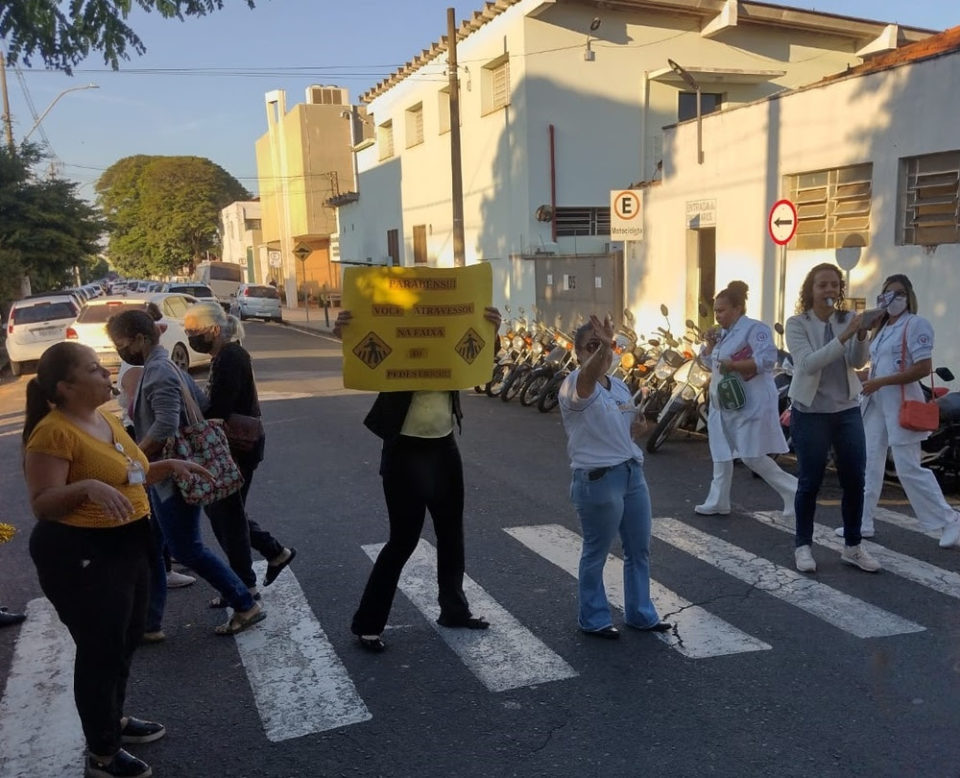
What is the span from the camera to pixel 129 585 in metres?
3.24

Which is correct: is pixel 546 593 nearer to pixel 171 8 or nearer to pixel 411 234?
pixel 171 8

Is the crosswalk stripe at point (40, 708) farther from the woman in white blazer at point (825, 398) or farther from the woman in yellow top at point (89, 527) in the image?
the woman in white blazer at point (825, 398)

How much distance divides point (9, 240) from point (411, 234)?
1278 centimetres

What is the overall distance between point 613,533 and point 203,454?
2213 mm

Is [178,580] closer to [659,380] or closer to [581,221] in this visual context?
[659,380]

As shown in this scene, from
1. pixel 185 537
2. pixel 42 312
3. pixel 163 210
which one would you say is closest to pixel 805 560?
pixel 185 537

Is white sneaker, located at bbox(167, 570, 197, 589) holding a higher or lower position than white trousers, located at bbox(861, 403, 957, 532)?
lower

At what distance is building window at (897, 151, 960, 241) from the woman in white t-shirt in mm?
7868

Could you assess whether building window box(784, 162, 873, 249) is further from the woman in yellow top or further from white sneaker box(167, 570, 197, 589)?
the woman in yellow top

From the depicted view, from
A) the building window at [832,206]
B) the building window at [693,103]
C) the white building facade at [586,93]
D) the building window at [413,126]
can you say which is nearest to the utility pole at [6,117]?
the building window at [413,126]

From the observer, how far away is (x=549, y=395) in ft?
40.2

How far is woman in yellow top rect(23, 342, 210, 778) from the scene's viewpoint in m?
3.03

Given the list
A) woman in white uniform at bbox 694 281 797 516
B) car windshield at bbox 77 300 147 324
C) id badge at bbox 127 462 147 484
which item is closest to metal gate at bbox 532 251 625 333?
car windshield at bbox 77 300 147 324

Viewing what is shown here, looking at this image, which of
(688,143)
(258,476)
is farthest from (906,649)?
(688,143)
